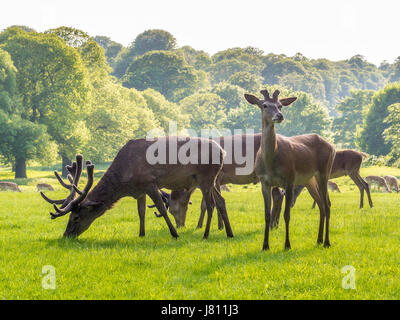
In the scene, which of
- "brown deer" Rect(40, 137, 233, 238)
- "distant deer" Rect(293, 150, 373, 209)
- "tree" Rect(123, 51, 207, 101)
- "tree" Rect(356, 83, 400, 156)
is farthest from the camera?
"tree" Rect(123, 51, 207, 101)

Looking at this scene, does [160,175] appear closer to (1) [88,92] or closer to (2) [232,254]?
(2) [232,254]

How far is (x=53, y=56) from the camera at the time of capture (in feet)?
111

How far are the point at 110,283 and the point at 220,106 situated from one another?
68361mm

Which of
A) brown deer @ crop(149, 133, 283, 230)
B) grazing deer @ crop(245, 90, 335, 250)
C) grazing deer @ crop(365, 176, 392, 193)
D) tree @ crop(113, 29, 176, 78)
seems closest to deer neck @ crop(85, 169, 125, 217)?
brown deer @ crop(149, 133, 283, 230)

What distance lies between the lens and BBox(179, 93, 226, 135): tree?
68.1 meters

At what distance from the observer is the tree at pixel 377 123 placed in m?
41.5

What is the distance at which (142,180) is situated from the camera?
9.10 m

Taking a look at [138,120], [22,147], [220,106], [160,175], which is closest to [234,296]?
[160,175]

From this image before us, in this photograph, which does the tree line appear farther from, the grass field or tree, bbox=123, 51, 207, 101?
the grass field

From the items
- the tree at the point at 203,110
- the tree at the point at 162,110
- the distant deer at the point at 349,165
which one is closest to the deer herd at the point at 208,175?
the distant deer at the point at 349,165

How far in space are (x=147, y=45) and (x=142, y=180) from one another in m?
89.4

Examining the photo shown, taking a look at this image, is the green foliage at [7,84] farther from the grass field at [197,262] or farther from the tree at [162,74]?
the tree at [162,74]

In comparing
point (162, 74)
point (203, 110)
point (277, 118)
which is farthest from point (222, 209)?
point (162, 74)

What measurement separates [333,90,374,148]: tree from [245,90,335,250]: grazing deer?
177ft
